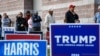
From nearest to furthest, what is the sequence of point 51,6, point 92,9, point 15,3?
point 92,9, point 51,6, point 15,3

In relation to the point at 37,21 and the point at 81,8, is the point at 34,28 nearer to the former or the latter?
the point at 37,21

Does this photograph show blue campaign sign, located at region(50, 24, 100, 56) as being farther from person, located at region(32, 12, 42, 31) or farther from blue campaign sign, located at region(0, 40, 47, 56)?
person, located at region(32, 12, 42, 31)

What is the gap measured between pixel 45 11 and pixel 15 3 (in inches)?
192

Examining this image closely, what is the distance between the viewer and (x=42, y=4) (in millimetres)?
28688

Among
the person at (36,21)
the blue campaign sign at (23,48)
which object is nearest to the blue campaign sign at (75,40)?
the blue campaign sign at (23,48)

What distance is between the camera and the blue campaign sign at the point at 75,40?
873cm

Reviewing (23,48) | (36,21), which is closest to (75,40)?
(23,48)

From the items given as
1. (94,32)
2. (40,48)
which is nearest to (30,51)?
(40,48)

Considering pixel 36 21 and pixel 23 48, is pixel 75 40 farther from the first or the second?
pixel 36 21

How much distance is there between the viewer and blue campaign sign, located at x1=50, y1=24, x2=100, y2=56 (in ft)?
28.6

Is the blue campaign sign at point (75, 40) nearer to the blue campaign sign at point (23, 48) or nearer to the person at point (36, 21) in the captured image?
the blue campaign sign at point (23, 48)

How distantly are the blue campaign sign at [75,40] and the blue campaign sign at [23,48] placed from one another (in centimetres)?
24

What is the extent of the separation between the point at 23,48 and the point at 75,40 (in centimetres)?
101

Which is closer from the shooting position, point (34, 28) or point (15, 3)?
point (34, 28)
